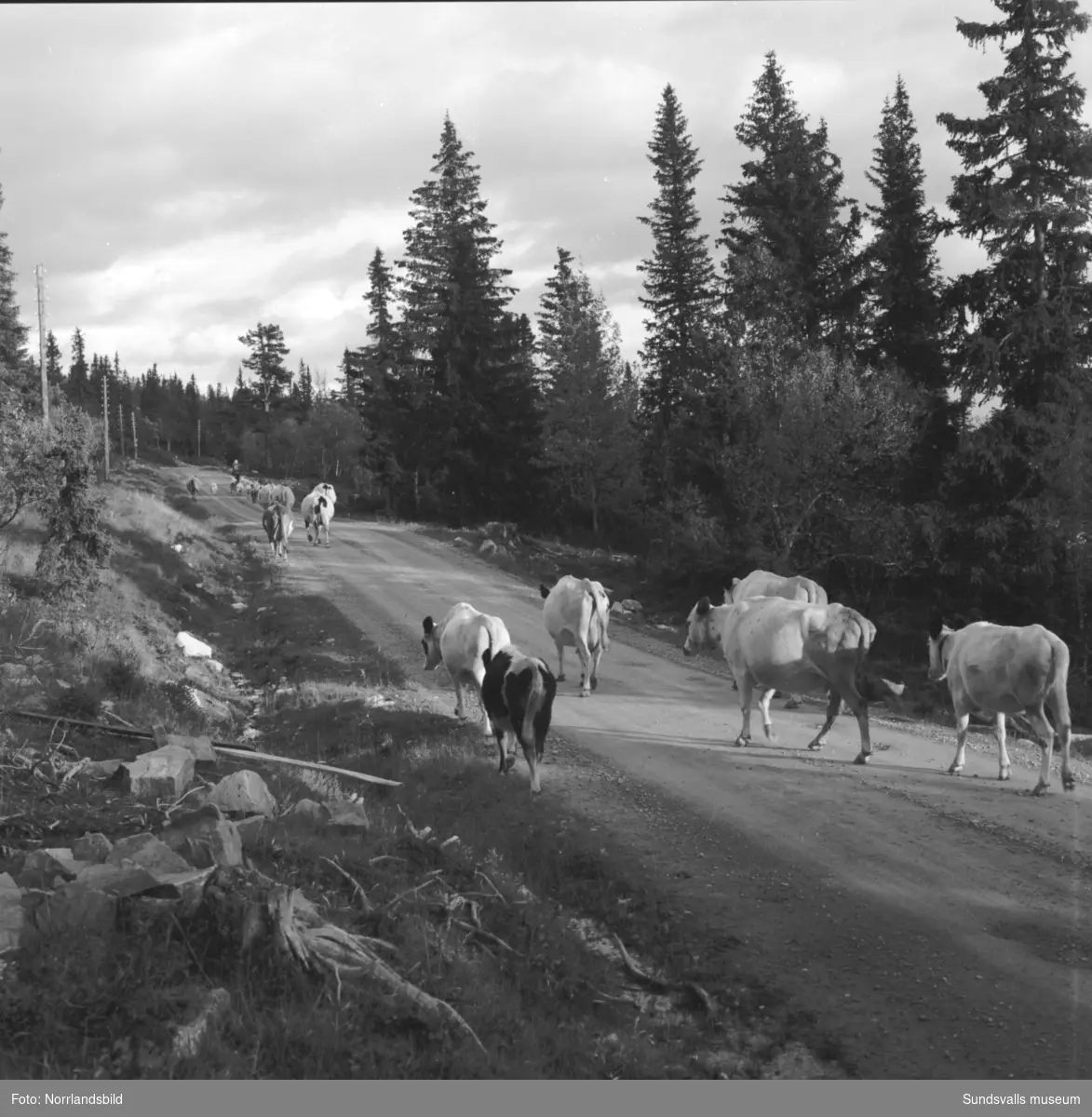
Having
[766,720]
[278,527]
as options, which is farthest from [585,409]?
[766,720]

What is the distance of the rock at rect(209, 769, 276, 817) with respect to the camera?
28.2ft

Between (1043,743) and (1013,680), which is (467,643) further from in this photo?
(1043,743)

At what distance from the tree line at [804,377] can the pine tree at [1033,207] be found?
0.07 metres

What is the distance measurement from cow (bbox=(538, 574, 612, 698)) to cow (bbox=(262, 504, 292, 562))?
52.9 ft

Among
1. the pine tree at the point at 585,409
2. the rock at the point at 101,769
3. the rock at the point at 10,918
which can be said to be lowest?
the rock at the point at 10,918

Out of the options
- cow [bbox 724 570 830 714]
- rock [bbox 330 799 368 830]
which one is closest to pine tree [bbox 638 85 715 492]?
cow [bbox 724 570 830 714]

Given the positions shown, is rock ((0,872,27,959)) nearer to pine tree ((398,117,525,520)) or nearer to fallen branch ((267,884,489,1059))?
fallen branch ((267,884,489,1059))

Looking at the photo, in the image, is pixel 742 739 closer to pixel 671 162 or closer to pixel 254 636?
pixel 254 636

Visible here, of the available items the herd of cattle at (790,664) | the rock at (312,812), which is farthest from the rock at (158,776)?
the herd of cattle at (790,664)

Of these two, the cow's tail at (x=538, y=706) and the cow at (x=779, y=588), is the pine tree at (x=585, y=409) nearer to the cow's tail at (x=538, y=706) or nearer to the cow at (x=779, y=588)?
the cow at (x=779, y=588)

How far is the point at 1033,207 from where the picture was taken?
84.5 ft

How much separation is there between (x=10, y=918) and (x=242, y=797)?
9.60ft

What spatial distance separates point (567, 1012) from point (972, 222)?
88.0 ft

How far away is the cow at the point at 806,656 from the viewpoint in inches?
475
